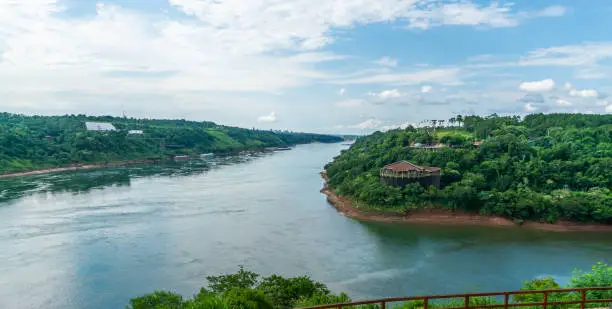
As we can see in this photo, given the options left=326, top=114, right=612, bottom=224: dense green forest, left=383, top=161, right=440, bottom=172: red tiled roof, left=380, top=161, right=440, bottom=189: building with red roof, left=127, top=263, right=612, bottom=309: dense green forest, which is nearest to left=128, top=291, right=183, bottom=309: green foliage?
left=127, top=263, right=612, bottom=309: dense green forest

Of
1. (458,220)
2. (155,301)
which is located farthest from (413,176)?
(155,301)

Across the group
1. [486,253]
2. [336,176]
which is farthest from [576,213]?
[336,176]

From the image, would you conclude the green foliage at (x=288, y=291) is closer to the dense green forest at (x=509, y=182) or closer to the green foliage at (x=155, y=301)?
the green foliage at (x=155, y=301)

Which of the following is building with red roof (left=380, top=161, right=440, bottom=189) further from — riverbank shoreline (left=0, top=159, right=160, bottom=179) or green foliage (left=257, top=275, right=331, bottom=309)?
riverbank shoreline (left=0, top=159, right=160, bottom=179)

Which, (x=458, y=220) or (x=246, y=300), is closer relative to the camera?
(x=246, y=300)

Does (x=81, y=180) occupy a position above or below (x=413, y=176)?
below

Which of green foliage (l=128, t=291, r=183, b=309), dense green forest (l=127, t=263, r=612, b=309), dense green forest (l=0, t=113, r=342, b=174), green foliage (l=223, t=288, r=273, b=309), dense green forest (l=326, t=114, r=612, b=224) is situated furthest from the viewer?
dense green forest (l=0, t=113, r=342, b=174)

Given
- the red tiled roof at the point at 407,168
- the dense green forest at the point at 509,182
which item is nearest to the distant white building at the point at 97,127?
the dense green forest at the point at 509,182

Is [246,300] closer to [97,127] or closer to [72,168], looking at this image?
[72,168]

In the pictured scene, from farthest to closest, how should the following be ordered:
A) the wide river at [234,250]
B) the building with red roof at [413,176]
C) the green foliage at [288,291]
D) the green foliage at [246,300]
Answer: the building with red roof at [413,176] < the wide river at [234,250] < the green foliage at [288,291] < the green foliage at [246,300]
